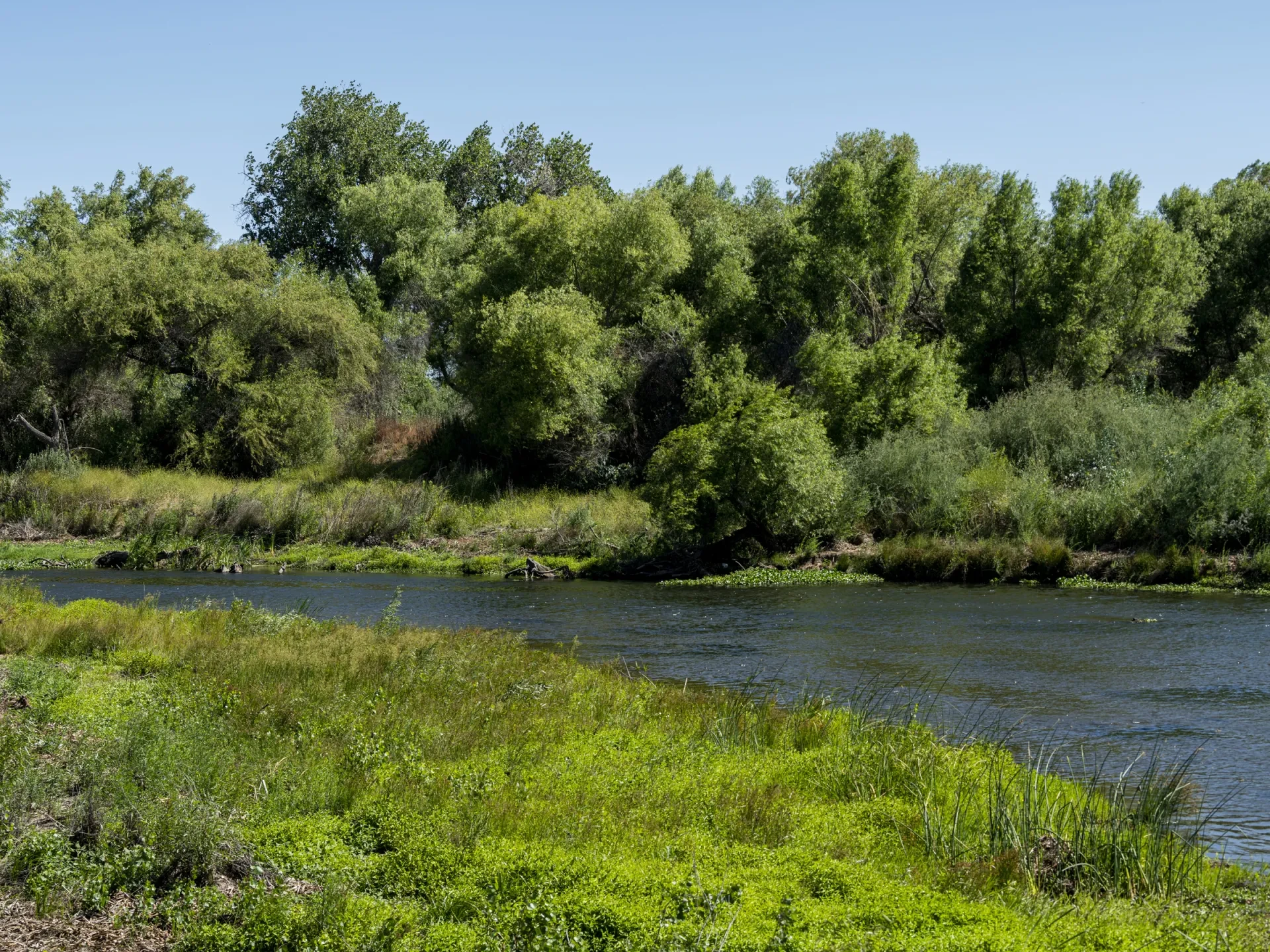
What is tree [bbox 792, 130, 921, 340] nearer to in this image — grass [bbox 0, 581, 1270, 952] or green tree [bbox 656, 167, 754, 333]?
green tree [bbox 656, 167, 754, 333]

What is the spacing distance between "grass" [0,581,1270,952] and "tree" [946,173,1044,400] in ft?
133

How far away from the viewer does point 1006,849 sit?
909 centimetres

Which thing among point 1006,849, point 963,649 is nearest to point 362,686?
point 1006,849

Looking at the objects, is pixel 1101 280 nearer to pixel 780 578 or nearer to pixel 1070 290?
pixel 1070 290

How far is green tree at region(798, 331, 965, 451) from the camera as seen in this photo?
144 ft

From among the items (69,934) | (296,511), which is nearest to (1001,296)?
(296,511)

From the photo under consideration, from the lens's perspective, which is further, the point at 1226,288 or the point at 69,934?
the point at 1226,288

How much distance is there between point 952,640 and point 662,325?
1292 inches

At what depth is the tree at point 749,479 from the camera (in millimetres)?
36000

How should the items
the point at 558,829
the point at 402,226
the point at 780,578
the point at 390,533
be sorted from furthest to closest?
the point at 402,226
the point at 390,533
the point at 780,578
the point at 558,829

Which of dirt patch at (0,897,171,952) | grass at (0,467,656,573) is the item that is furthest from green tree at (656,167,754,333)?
dirt patch at (0,897,171,952)

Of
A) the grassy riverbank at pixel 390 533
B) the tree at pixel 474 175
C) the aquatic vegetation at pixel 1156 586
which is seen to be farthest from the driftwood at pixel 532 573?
the tree at pixel 474 175

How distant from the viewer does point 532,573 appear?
127 feet

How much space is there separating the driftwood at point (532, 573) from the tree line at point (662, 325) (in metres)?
9.80
